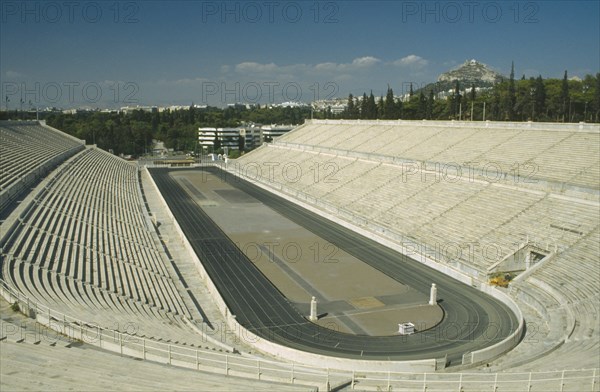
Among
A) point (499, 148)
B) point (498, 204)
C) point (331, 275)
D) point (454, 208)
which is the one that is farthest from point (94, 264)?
point (499, 148)

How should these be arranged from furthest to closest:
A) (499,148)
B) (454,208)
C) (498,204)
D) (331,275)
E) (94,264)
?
(499,148) → (454,208) → (498,204) → (331,275) → (94,264)

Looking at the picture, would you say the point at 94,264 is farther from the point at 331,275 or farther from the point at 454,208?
the point at 454,208

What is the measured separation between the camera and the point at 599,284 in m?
A: 17.6

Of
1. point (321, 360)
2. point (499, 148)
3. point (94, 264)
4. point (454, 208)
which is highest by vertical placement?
point (499, 148)

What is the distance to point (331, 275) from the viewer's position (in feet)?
72.5

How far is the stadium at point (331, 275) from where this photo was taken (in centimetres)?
1098

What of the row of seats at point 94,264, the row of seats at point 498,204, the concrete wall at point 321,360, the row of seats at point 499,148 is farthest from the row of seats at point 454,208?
the row of seats at point 94,264

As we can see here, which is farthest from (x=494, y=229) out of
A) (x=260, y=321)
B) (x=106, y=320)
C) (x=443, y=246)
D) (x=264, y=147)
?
(x=264, y=147)

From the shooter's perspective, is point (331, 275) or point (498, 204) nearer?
point (331, 275)

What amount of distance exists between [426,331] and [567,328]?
14.3ft

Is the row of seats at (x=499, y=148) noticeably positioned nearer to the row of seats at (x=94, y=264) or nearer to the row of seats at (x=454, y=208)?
the row of seats at (x=454, y=208)

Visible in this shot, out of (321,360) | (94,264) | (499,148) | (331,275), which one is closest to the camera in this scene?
(321,360)

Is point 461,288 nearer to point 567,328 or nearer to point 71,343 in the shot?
point 567,328

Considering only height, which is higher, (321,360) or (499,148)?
(499,148)
